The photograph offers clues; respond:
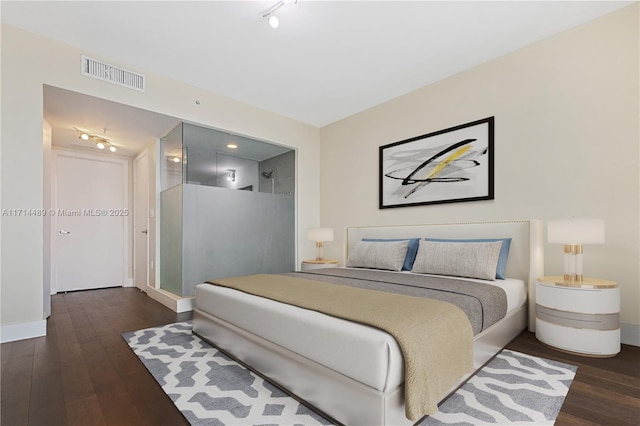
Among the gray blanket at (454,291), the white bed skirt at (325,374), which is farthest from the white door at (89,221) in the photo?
the gray blanket at (454,291)

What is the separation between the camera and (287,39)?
114 inches

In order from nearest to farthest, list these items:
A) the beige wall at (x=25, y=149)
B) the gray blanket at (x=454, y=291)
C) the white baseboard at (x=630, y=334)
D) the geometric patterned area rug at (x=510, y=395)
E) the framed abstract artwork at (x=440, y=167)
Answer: the geometric patterned area rug at (x=510, y=395) → the gray blanket at (x=454, y=291) → the white baseboard at (x=630, y=334) → the beige wall at (x=25, y=149) → the framed abstract artwork at (x=440, y=167)

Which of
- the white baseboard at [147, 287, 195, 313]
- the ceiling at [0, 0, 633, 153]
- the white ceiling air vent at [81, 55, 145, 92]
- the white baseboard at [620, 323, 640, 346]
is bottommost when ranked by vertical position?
the white baseboard at [147, 287, 195, 313]

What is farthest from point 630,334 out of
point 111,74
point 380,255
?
point 111,74

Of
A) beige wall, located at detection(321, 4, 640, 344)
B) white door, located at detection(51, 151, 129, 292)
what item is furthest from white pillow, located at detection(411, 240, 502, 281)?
white door, located at detection(51, 151, 129, 292)

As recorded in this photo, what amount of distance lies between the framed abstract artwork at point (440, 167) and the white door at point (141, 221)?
360 centimetres

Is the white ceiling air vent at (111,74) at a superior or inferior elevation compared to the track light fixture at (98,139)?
superior

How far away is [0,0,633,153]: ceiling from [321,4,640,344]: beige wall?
21 cm

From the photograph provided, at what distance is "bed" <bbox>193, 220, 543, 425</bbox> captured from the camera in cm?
127

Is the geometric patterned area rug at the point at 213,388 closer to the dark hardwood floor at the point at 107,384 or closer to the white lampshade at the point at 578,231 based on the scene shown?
the dark hardwood floor at the point at 107,384

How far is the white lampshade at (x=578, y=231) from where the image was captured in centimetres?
223

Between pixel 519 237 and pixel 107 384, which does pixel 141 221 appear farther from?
pixel 519 237

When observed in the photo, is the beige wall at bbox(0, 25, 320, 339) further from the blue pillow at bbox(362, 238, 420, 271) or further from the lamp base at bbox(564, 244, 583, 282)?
the lamp base at bbox(564, 244, 583, 282)

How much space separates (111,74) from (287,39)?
75.8 inches
